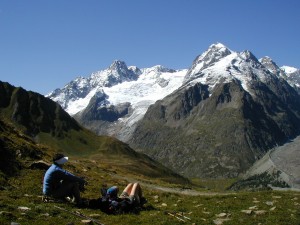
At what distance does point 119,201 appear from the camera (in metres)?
25.3

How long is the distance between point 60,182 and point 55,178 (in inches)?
22.5

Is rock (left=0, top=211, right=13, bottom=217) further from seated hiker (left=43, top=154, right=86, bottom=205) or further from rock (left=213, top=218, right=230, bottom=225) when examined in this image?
rock (left=213, top=218, right=230, bottom=225)

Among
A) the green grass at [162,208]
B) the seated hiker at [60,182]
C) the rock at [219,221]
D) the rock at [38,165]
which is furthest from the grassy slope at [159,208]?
the rock at [38,165]

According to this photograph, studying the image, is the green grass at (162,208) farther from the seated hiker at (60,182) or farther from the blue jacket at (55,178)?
the blue jacket at (55,178)

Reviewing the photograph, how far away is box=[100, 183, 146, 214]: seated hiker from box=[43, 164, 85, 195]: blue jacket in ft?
5.88

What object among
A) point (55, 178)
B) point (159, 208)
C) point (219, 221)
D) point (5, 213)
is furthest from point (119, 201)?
point (5, 213)

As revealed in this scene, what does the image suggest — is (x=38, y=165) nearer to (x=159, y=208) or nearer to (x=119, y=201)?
(x=159, y=208)

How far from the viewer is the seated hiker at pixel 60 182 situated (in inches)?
996

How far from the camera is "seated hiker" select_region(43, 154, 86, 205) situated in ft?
83.0

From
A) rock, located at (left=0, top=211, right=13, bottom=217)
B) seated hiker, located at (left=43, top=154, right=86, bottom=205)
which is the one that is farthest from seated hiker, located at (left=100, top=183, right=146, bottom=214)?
rock, located at (left=0, top=211, right=13, bottom=217)

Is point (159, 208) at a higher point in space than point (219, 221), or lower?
higher

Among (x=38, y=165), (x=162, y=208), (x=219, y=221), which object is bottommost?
(x=219, y=221)

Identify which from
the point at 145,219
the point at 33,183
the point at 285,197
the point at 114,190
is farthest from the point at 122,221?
the point at 285,197

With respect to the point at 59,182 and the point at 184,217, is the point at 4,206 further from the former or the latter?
the point at 184,217
